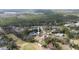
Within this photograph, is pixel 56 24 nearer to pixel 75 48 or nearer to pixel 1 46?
pixel 75 48

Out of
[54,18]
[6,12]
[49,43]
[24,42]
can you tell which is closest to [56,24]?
[54,18]

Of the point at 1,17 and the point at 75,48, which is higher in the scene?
the point at 1,17

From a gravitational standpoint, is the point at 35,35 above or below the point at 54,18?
below
